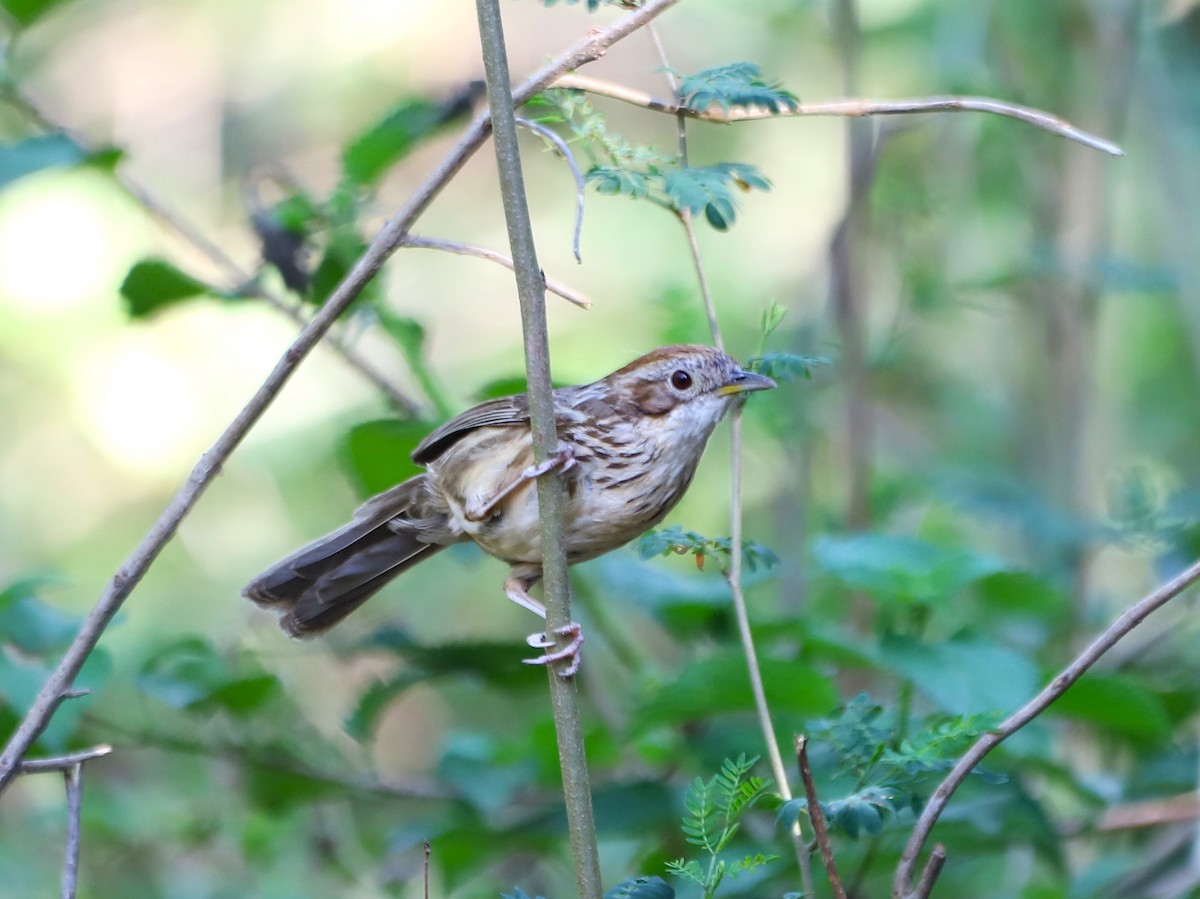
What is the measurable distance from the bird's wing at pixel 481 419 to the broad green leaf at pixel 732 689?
2.73 feet

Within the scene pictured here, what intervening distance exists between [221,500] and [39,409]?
3.96ft

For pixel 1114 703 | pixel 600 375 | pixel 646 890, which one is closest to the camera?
pixel 646 890

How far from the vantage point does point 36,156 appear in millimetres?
3369

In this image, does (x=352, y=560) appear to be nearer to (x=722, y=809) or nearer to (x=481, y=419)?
(x=481, y=419)

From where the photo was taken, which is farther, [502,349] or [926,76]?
[502,349]

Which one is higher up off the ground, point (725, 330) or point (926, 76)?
point (926, 76)

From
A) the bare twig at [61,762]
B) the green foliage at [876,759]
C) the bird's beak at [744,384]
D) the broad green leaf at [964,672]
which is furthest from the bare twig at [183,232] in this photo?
the green foliage at [876,759]

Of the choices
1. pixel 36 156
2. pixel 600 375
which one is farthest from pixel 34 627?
pixel 600 375

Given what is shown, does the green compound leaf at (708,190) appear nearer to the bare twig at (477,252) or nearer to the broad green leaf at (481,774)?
the bare twig at (477,252)

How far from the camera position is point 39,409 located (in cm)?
739

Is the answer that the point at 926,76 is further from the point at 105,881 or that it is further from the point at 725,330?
the point at 105,881

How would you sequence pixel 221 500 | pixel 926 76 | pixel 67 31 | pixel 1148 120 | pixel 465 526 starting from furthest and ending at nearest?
1. pixel 67 31
2. pixel 221 500
3. pixel 926 76
4. pixel 1148 120
5. pixel 465 526

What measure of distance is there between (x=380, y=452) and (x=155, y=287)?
2.53 feet

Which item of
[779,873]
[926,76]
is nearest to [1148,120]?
[926,76]
